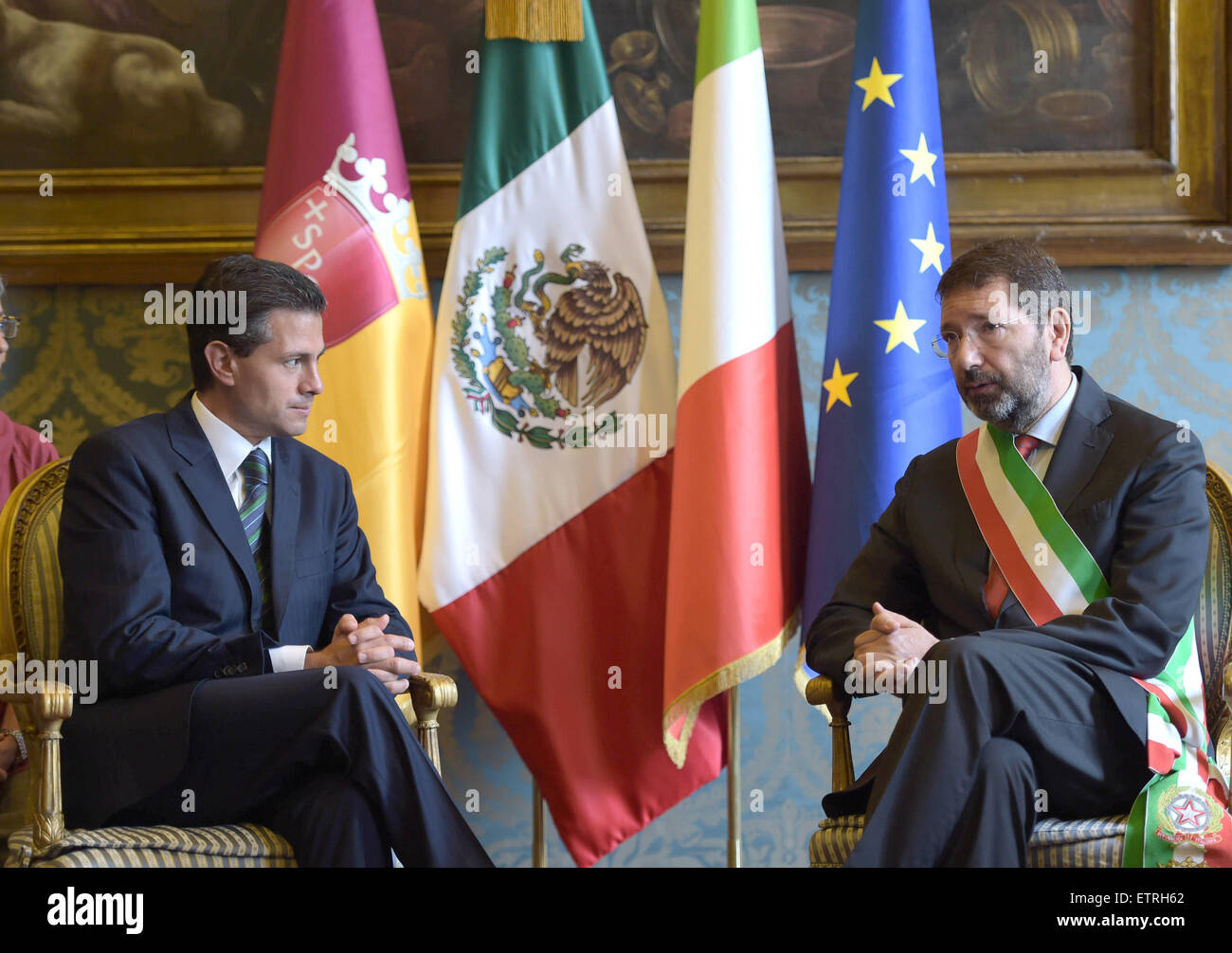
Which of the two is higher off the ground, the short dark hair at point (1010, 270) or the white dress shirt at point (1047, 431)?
the short dark hair at point (1010, 270)

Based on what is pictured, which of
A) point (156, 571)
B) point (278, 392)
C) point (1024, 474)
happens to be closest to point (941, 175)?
point (1024, 474)

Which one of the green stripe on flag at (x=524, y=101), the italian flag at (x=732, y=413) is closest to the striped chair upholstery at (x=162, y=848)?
the italian flag at (x=732, y=413)

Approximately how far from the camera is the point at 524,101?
335 centimetres

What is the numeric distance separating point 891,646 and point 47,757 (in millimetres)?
1444

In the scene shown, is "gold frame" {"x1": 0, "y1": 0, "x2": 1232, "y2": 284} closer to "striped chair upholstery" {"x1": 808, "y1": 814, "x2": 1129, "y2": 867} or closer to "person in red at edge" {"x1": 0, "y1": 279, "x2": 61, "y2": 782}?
"person in red at edge" {"x1": 0, "y1": 279, "x2": 61, "y2": 782}

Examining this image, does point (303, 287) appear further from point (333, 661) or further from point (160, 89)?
point (160, 89)

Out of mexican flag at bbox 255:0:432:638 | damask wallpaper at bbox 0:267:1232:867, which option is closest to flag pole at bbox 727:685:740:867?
damask wallpaper at bbox 0:267:1232:867

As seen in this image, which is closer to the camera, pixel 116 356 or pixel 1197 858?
pixel 1197 858

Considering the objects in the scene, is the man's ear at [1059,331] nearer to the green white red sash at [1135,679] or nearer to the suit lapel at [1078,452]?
the suit lapel at [1078,452]

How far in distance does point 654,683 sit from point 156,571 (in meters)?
1.31

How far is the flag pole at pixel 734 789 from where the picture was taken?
3.35 metres

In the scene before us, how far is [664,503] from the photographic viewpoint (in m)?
3.32

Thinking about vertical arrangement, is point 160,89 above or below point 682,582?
above

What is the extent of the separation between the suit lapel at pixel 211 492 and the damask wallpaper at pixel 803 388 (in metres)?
1.00
